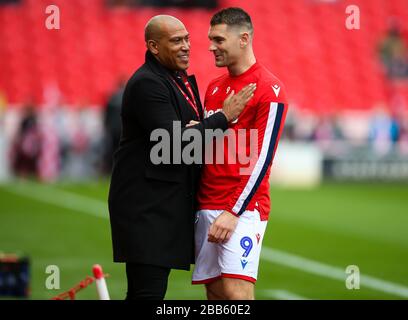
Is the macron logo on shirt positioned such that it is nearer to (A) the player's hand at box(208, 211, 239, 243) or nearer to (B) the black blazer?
(B) the black blazer

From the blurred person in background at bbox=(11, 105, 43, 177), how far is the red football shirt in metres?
14.9

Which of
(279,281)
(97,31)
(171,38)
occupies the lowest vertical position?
(279,281)

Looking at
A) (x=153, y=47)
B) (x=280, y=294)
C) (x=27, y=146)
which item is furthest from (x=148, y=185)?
(x=27, y=146)

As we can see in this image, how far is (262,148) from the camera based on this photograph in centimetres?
532

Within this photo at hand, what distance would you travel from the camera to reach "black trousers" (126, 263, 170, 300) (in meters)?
5.23

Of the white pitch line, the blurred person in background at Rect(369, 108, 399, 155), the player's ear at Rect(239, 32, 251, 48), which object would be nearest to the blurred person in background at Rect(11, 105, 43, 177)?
the blurred person in background at Rect(369, 108, 399, 155)

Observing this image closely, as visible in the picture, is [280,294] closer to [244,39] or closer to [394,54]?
[244,39]

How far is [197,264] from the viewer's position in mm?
5605

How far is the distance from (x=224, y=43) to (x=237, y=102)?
38cm

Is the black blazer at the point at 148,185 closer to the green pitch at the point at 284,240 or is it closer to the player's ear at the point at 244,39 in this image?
the player's ear at the point at 244,39

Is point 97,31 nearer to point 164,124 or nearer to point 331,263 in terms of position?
point 331,263
